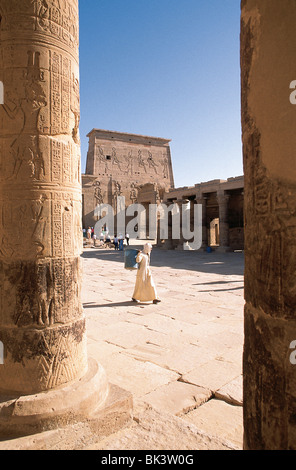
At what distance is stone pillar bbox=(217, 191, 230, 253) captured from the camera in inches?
704

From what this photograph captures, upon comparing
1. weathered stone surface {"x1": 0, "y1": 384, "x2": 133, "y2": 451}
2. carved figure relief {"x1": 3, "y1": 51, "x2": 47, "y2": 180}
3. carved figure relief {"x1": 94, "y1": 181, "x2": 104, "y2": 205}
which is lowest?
weathered stone surface {"x1": 0, "y1": 384, "x2": 133, "y2": 451}

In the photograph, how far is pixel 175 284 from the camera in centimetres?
893

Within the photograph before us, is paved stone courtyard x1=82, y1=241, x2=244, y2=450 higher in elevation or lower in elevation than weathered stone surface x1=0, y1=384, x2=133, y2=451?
lower

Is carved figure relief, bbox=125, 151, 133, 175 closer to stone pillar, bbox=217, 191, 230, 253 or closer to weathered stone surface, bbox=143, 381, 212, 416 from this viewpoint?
stone pillar, bbox=217, 191, 230, 253

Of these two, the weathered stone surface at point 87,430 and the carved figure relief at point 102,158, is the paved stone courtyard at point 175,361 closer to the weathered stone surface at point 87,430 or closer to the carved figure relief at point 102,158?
the weathered stone surface at point 87,430

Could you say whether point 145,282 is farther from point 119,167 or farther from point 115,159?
point 115,159

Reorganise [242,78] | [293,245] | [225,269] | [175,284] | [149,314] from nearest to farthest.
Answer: [293,245] < [242,78] < [149,314] < [175,284] < [225,269]

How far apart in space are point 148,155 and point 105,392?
121 feet

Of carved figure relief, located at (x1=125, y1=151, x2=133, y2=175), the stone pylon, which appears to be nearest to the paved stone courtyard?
the stone pylon

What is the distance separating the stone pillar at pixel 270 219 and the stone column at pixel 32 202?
1.52m

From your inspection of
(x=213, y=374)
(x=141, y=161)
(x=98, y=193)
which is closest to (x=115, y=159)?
(x=141, y=161)

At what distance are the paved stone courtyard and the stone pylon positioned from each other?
2.00 ft

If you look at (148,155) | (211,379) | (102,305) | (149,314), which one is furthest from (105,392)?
(148,155)

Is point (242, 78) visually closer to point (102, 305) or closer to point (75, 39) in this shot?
point (75, 39)
